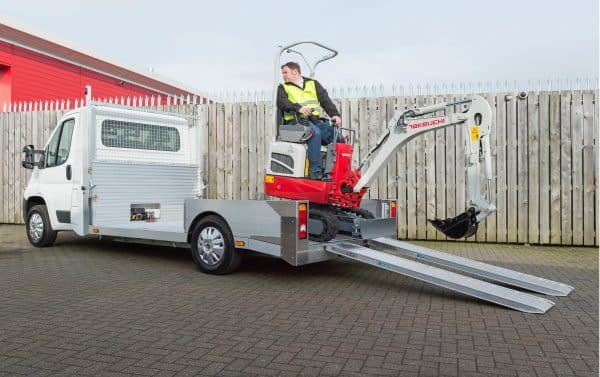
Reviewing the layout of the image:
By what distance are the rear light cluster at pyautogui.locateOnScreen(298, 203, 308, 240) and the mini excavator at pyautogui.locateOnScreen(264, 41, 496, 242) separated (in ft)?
1.56

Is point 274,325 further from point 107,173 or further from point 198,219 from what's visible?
point 107,173

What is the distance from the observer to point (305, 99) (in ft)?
23.9

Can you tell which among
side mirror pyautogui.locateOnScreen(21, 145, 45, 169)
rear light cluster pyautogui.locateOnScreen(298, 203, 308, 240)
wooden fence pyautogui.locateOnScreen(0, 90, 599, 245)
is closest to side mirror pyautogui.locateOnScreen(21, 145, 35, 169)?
side mirror pyautogui.locateOnScreen(21, 145, 45, 169)

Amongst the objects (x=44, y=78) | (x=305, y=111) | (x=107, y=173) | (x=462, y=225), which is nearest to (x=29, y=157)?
(x=107, y=173)

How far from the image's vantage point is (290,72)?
7328mm

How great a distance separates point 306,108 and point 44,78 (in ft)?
42.5

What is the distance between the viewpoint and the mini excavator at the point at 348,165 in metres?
6.07

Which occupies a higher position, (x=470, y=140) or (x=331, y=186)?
(x=470, y=140)

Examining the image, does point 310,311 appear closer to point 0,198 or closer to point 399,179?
point 399,179

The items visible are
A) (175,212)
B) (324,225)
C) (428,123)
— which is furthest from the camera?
(175,212)

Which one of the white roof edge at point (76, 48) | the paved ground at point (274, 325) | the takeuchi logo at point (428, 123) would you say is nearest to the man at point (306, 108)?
the takeuchi logo at point (428, 123)

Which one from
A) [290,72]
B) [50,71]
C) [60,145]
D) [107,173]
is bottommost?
[107,173]

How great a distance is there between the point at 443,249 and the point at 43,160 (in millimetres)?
6922

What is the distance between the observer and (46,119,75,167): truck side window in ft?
28.8
